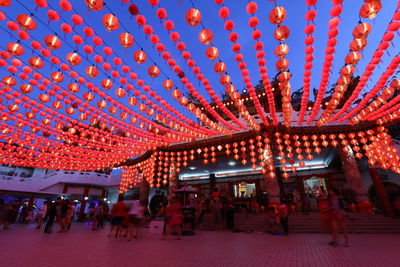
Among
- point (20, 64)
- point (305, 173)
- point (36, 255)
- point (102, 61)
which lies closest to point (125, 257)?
point (36, 255)

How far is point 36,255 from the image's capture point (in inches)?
157

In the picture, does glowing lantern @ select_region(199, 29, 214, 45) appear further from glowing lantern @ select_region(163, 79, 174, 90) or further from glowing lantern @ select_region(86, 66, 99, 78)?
glowing lantern @ select_region(86, 66, 99, 78)

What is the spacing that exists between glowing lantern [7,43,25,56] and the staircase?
10.0m

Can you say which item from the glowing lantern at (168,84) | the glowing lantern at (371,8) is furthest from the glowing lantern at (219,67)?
the glowing lantern at (371,8)

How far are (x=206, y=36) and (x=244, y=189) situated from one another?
16.0 m

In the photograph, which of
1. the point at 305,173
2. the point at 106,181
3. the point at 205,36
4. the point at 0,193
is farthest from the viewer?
the point at 106,181

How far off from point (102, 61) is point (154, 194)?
58.2 feet

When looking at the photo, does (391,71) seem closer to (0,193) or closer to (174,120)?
(174,120)

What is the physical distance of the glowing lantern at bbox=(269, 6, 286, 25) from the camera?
409cm

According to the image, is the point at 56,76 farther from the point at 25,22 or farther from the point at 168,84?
the point at 168,84

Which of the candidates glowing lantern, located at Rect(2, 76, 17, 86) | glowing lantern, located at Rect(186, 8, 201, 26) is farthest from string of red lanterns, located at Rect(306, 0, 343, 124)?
glowing lantern, located at Rect(2, 76, 17, 86)

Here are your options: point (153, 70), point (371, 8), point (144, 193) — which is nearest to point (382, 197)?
point (371, 8)

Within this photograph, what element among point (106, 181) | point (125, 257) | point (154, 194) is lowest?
point (125, 257)

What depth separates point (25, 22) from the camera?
→ 424 cm
